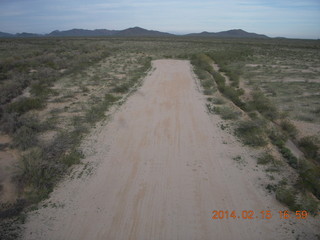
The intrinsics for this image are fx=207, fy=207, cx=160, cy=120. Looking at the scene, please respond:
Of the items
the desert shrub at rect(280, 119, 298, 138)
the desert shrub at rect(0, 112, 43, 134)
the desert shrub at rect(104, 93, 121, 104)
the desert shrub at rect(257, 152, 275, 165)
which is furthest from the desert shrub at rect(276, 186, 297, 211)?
the desert shrub at rect(104, 93, 121, 104)

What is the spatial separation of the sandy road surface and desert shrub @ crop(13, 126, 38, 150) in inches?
89.4

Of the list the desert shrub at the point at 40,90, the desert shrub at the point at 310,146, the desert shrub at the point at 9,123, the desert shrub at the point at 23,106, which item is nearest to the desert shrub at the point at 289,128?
the desert shrub at the point at 310,146

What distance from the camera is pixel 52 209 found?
5109mm

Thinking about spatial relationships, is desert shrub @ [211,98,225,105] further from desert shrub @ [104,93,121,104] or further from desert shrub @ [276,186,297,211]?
desert shrub @ [276,186,297,211]

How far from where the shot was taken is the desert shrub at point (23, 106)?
1054 centimetres

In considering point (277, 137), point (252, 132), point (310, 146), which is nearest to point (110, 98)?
point (252, 132)

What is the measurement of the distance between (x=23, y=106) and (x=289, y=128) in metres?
12.9

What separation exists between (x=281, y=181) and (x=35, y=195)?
6774 millimetres

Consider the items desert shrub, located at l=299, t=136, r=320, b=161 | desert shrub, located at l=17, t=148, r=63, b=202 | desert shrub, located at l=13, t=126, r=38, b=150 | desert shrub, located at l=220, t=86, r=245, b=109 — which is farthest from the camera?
desert shrub, located at l=220, t=86, r=245, b=109

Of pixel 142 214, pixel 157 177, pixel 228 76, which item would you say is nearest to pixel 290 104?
pixel 228 76

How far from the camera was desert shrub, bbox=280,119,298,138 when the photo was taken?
8.73 meters

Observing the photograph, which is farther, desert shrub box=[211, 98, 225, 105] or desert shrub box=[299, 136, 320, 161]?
desert shrub box=[211, 98, 225, 105]

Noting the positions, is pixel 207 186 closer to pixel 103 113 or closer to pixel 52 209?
pixel 52 209

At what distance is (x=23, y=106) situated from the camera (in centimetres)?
1078
